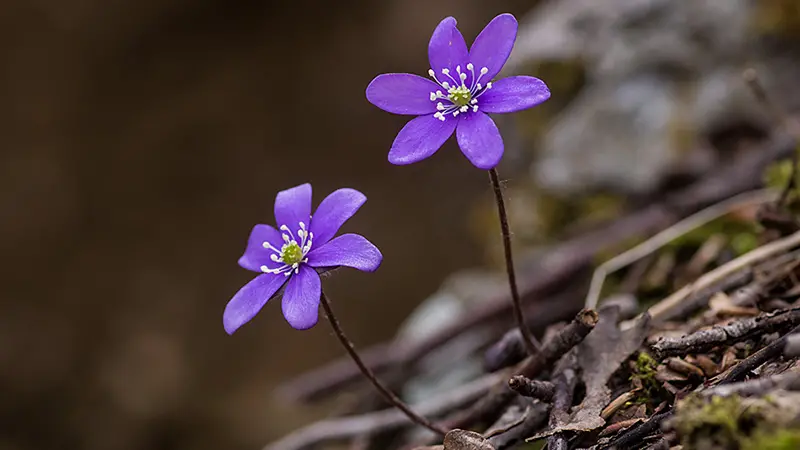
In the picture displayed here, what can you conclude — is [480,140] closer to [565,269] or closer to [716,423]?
[716,423]

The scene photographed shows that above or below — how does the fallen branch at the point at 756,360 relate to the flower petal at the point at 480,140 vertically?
below

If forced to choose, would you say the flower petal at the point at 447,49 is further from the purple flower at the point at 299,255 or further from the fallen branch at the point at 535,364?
the fallen branch at the point at 535,364

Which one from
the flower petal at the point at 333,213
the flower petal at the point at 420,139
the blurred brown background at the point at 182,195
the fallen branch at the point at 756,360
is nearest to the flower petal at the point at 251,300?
the flower petal at the point at 333,213

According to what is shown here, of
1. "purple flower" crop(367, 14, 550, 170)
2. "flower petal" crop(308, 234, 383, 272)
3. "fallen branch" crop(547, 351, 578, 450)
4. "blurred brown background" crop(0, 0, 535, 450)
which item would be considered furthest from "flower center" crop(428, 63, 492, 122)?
"blurred brown background" crop(0, 0, 535, 450)

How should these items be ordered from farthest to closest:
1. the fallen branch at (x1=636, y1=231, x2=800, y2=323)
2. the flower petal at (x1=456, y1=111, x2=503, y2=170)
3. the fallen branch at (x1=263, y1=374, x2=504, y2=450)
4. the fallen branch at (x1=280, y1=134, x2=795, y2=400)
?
the fallen branch at (x1=280, y1=134, x2=795, y2=400)
the fallen branch at (x1=263, y1=374, x2=504, y2=450)
the fallen branch at (x1=636, y1=231, x2=800, y2=323)
the flower petal at (x1=456, y1=111, x2=503, y2=170)

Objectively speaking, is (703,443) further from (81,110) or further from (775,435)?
(81,110)

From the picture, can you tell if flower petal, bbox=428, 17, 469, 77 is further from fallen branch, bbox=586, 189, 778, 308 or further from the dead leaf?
fallen branch, bbox=586, 189, 778, 308
